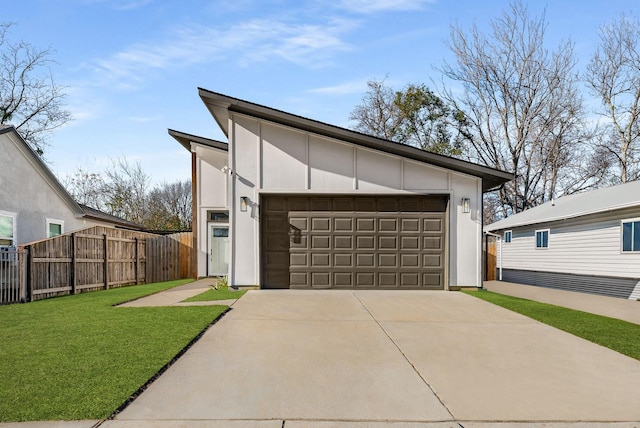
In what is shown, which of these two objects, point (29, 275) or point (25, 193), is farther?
point (25, 193)

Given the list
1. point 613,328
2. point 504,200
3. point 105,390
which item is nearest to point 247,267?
point 105,390

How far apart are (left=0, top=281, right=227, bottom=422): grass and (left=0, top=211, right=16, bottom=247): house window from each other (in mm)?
4711

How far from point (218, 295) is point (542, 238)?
1283 cm

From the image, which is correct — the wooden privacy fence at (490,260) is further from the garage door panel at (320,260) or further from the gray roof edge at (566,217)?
the garage door panel at (320,260)

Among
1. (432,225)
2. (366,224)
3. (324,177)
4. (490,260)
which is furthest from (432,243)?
(490,260)

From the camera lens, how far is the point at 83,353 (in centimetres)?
453

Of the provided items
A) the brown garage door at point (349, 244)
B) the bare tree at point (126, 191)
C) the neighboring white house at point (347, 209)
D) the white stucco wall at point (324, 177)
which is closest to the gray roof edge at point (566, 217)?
the neighboring white house at point (347, 209)

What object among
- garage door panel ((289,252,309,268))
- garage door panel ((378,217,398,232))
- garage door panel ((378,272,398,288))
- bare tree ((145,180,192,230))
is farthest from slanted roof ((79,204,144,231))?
garage door panel ((378,272,398,288))

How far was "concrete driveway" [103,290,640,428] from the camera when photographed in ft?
10.2

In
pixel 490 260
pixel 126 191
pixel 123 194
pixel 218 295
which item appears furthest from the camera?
pixel 126 191

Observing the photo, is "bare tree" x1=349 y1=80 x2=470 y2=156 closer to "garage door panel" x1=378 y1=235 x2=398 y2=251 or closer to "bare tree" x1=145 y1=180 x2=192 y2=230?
"garage door panel" x1=378 y1=235 x2=398 y2=251

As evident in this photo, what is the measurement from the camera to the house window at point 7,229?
11.4 metres

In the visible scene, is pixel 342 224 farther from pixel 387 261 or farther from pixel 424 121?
pixel 424 121

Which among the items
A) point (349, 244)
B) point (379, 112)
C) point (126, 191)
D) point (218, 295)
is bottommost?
point (218, 295)
